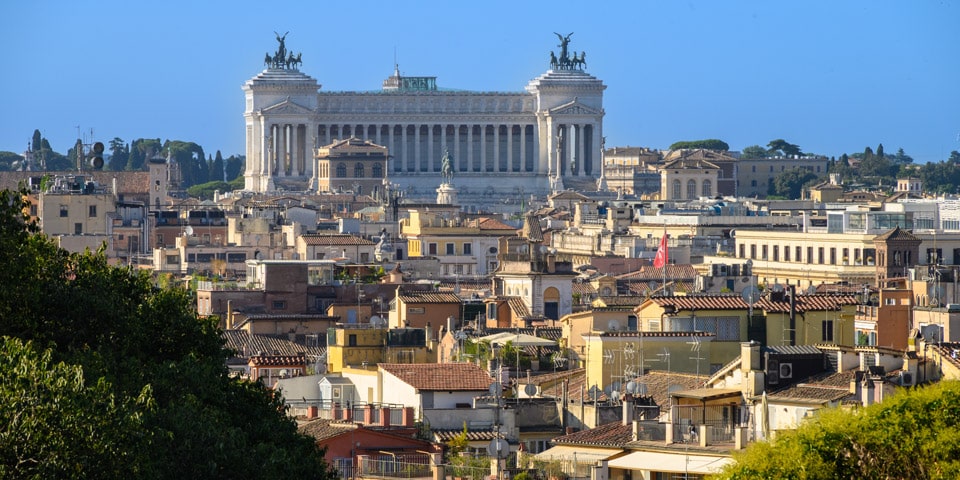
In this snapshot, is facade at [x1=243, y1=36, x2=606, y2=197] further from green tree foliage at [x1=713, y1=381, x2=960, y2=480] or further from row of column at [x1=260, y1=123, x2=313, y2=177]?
green tree foliage at [x1=713, y1=381, x2=960, y2=480]

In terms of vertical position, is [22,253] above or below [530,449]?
above

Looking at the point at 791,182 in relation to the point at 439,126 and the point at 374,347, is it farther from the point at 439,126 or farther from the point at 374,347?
the point at 374,347

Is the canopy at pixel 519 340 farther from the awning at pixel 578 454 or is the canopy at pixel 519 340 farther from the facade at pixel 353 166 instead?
the facade at pixel 353 166

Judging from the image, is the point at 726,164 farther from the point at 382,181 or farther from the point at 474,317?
the point at 474,317

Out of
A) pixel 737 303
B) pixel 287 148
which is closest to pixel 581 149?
pixel 287 148

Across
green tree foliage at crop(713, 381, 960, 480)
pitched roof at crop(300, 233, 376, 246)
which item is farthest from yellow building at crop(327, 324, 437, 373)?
pitched roof at crop(300, 233, 376, 246)

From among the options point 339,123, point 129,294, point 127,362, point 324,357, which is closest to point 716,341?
point 324,357

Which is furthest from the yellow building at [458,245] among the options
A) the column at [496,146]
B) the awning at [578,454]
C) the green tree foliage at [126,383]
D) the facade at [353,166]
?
the column at [496,146]

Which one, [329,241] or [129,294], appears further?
[329,241]

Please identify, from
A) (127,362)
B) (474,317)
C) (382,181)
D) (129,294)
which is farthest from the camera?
(382,181)

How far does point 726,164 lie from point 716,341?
341 feet

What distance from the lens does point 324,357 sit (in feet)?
116

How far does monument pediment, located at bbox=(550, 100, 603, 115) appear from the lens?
148125 millimetres

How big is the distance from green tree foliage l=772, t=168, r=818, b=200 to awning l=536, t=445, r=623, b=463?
109871mm
